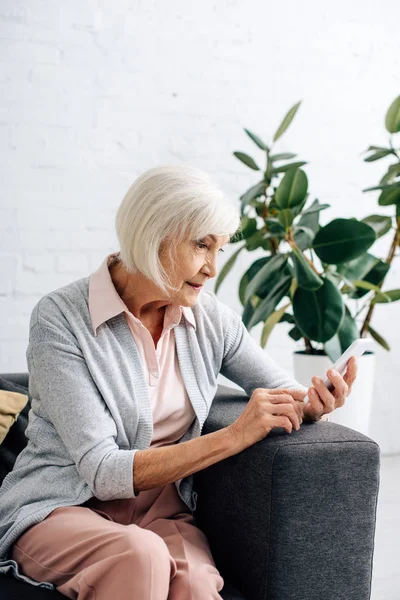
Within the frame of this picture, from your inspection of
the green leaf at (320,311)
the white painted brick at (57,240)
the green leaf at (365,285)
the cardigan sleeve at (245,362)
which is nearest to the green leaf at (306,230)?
the green leaf at (320,311)

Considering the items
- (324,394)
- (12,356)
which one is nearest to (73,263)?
(12,356)

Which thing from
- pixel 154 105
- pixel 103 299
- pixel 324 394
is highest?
pixel 154 105

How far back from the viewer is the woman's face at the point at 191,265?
158cm

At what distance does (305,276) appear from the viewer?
2447mm

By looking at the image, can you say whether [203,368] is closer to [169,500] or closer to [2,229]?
[169,500]

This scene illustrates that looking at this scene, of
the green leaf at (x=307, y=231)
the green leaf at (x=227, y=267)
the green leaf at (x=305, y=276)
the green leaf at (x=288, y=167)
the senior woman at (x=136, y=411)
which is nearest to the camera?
the senior woman at (x=136, y=411)

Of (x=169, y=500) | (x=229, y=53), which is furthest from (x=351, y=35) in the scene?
(x=169, y=500)

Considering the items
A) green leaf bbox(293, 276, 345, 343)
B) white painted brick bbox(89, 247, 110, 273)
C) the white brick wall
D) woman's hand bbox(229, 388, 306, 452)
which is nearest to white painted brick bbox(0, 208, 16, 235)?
the white brick wall

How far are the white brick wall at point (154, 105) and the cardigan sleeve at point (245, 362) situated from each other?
114 cm

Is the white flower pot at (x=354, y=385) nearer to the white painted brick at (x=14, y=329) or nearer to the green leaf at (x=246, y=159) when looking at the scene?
the green leaf at (x=246, y=159)

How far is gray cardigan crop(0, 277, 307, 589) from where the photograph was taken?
1.45m

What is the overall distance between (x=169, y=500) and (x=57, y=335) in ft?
1.45

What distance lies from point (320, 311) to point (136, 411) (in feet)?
3.64

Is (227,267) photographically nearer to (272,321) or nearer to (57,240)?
(272,321)
